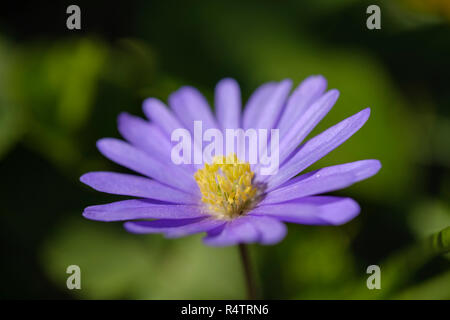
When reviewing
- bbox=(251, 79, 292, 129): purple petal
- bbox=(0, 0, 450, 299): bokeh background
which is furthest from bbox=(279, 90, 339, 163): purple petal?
bbox=(0, 0, 450, 299): bokeh background

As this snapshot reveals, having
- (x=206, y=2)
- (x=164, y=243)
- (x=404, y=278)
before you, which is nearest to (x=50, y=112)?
(x=164, y=243)

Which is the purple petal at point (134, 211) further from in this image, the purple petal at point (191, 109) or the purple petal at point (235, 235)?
the purple petal at point (191, 109)

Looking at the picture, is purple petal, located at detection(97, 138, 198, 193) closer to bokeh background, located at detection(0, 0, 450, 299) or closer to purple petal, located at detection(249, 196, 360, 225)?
purple petal, located at detection(249, 196, 360, 225)

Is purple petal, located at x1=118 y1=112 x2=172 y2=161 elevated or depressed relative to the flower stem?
elevated

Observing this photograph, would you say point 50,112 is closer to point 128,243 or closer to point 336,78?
point 128,243

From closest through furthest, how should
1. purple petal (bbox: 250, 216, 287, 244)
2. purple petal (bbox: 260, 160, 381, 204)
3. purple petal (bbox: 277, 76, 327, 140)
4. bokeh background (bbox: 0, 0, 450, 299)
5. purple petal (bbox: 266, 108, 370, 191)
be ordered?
purple petal (bbox: 250, 216, 287, 244) < purple petal (bbox: 260, 160, 381, 204) < purple petal (bbox: 266, 108, 370, 191) < purple petal (bbox: 277, 76, 327, 140) < bokeh background (bbox: 0, 0, 450, 299)

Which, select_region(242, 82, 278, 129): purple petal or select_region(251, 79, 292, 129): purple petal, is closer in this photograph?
select_region(251, 79, 292, 129): purple petal
